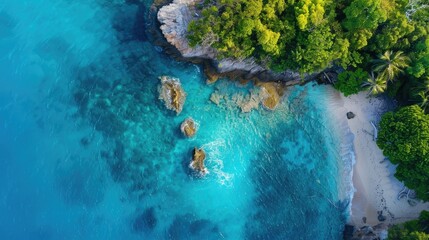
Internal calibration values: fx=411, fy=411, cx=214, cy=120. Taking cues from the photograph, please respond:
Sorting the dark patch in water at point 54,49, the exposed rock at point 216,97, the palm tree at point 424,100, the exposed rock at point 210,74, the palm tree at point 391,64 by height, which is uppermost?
the dark patch in water at point 54,49

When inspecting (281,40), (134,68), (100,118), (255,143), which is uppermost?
(281,40)

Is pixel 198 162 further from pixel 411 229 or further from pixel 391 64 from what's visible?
pixel 411 229

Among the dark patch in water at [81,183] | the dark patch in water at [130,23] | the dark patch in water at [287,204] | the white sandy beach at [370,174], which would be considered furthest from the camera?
the white sandy beach at [370,174]

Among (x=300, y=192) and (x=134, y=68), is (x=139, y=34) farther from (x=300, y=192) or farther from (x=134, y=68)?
(x=300, y=192)

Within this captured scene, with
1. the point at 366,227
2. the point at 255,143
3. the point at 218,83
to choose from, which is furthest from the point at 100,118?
the point at 366,227

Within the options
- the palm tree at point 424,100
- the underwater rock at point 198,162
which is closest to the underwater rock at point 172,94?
the underwater rock at point 198,162

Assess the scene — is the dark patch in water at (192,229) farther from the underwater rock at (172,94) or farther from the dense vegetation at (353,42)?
the dense vegetation at (353,42)

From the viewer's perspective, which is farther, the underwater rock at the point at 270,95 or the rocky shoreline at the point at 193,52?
the underwater rock at the point at 270,95

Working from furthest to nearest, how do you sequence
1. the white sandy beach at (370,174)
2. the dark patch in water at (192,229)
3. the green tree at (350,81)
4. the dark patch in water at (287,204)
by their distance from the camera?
the white sandy beach at (370,174)
the dark patch in water at (287,204)
the green tree at (350,81)
the dark patch in water at (192,229)
